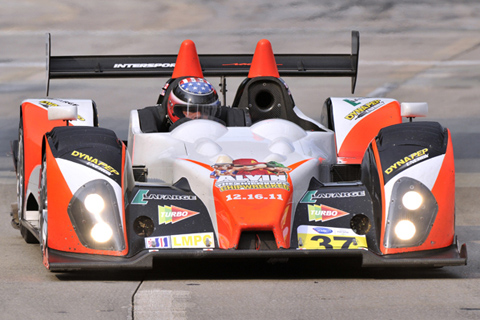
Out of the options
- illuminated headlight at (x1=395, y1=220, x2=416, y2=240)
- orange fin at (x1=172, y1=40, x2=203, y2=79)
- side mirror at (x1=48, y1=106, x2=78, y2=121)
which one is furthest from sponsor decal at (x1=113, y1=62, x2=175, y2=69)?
illuminated headlight at (x1=395, y1=220, x2=416, y2=240)

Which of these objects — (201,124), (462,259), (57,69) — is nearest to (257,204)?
(462,259)

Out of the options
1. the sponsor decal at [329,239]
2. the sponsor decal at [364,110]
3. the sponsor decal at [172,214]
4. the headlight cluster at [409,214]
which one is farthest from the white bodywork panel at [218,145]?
the sponsor decal at [364,110]

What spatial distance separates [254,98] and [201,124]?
1727 mm

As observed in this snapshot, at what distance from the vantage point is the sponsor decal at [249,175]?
21.0 ft

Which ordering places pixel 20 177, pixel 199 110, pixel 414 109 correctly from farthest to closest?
pixel 20 177 → pixel 199 110 → pixel 414 109

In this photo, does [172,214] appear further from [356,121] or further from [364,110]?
[364,110]

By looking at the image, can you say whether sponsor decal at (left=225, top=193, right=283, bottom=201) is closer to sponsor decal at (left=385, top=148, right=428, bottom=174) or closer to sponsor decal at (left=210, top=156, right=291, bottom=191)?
sponsor decal at (left=210, top=156, right=291, bottom=191)

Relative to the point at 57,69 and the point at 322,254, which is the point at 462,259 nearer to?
the point at 322,254

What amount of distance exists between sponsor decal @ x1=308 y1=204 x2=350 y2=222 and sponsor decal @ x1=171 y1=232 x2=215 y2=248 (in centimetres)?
75

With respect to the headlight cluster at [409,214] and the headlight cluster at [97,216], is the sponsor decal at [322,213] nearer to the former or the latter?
the headlight cluster at [409,214]

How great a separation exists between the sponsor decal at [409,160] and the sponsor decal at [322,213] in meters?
0.49

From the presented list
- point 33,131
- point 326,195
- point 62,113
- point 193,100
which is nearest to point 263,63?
point 193,100

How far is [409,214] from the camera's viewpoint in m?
6.36

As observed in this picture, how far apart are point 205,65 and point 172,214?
13.6 ft
